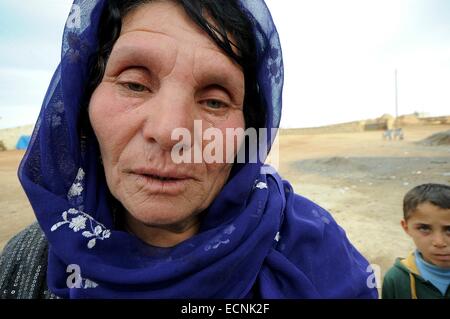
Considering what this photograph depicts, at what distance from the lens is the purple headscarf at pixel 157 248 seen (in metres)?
1.14

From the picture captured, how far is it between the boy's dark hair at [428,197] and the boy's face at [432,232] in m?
0.03

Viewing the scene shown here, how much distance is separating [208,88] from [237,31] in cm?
27

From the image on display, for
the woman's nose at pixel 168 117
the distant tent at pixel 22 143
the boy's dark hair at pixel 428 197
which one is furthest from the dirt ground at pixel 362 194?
the distant tent at pixel 22 143

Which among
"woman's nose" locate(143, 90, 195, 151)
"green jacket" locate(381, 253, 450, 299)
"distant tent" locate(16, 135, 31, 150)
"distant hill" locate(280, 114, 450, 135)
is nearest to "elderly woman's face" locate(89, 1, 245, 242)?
"woman's nose" locate(143, 90, 195, 151)

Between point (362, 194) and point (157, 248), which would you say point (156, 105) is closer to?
point (157, 248)

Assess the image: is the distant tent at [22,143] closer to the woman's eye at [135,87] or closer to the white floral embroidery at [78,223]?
the white floral embroidery at [78,223]

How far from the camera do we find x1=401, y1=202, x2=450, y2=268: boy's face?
6.59 ft

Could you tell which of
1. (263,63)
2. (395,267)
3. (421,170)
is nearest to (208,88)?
(263,63)

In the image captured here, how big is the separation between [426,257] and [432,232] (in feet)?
0.60

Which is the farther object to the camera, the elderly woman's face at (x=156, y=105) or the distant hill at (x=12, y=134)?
the distant hill at (x=12, y=134)

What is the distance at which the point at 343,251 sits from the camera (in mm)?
1372

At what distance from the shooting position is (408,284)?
6.64 ft

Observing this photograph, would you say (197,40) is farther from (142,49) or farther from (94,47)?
(94,47)

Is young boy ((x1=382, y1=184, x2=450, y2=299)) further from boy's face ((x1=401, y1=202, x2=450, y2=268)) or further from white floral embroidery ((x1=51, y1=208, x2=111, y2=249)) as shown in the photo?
white floral embroidery ((x1=51, y1=208, x2=111, y2=249))
